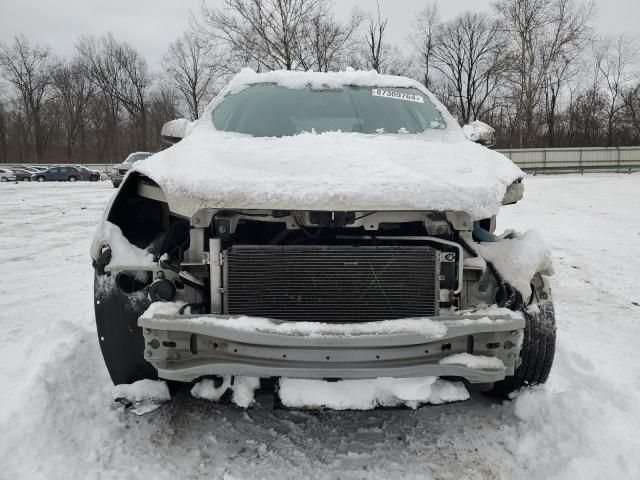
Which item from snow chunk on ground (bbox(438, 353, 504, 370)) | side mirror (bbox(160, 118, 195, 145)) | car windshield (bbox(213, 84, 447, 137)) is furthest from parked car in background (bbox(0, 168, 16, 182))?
snow chunk on ground (bbox(438, 353, 504, 370))

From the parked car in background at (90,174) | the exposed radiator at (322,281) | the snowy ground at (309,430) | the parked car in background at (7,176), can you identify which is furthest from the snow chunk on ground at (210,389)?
the parked car in background at (7,176)

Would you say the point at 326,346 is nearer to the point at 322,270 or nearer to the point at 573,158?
the point at 322,270

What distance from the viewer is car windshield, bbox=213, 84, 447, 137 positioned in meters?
3.32

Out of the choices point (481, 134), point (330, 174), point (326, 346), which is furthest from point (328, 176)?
point (481, 134)

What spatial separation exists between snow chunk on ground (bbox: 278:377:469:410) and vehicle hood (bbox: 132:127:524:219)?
2.54 feet

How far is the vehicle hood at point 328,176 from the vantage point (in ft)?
6.72

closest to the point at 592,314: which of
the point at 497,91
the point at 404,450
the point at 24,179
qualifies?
Result: the point at 404,450

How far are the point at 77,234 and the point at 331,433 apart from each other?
771cm

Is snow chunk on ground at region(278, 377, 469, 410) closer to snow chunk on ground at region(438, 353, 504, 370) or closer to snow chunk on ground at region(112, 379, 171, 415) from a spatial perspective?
snow chunk on ground at region(438, 353, 504, 370)

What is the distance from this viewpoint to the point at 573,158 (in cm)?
3112

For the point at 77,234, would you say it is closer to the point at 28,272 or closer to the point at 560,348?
the point at 28,272

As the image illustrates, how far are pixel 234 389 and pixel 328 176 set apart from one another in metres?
1.09

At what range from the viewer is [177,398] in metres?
2.80

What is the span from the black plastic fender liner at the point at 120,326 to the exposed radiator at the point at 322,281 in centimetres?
56
